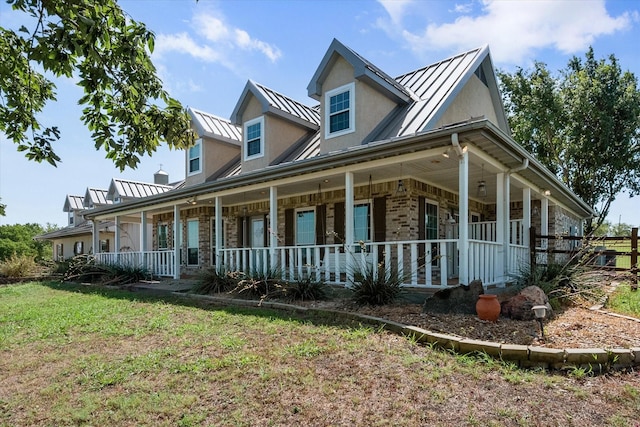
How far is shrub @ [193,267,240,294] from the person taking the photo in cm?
967

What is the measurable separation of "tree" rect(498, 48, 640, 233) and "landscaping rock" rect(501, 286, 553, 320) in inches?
715

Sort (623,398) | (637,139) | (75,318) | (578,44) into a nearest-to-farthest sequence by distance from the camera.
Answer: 1. (623,398)
2. (75,318)
3. (637,139)
4. (578,44)

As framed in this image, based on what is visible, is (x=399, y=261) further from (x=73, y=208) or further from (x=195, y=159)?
(x=73, y=208)

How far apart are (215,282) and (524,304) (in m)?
6.77

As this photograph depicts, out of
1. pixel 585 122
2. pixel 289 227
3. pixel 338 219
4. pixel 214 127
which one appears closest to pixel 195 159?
pixel 214 127

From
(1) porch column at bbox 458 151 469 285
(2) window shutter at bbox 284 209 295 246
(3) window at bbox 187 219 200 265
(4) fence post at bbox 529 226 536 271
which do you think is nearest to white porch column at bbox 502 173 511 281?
(4) fence post at bbox 529 226 536 271

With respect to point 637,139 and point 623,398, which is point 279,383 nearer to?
point 623,398

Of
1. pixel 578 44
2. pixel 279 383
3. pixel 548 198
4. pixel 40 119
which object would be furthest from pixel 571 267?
pixel 578 44

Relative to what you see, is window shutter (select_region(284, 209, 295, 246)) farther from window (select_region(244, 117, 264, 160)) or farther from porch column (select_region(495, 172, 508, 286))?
porch column (select_region(495, 172, 508, 286))

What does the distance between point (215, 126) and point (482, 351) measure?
12.6 m

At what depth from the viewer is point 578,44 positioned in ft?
73.0

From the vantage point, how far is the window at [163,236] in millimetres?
17375

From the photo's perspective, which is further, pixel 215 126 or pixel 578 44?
pixel 578 44

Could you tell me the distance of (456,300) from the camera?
20.1 ft
